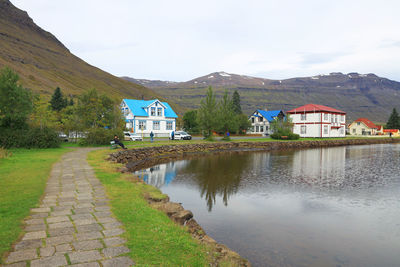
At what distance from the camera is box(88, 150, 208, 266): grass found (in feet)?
17.6

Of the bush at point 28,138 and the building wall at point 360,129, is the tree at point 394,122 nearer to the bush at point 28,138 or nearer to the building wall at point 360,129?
the building wall at point 360,129

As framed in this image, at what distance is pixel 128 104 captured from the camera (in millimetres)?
57281

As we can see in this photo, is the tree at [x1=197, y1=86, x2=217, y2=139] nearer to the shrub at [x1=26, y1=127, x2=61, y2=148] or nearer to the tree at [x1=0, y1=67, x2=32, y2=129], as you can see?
the shrub at [x1=26, y1=127, x2=61, y2=148]

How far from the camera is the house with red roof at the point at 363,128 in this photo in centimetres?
10019

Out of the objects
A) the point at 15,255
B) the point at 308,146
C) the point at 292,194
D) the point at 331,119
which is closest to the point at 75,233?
the point at 15,255

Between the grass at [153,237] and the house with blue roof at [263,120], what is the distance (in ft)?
241

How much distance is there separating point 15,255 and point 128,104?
2132 inches

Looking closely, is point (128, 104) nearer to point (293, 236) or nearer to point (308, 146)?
point (308, 146)

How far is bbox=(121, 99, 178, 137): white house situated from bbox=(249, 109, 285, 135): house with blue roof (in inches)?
1236

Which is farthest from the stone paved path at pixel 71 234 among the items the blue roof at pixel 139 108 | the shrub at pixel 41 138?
the blue roof at pixel 139 108

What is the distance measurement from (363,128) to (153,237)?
116 m

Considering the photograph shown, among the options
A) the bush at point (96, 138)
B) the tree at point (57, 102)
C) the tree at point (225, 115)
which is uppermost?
the tree at point (57, 102)

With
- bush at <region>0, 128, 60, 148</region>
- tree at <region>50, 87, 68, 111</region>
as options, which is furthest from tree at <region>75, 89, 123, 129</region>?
tree at <region>50, 87, 68, 111</region>

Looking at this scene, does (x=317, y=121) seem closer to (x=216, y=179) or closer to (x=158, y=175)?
(x=216, y=179)
